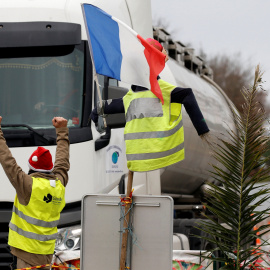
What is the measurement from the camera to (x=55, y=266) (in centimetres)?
823

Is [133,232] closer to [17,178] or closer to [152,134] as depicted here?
[152,134]

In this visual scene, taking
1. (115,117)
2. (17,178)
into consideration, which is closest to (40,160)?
(17,178)

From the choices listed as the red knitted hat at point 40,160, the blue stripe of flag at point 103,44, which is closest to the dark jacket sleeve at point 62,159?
the red knitted hat at point 40,160

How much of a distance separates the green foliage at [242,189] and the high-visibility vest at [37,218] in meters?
1.33

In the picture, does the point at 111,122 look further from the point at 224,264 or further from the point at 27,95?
the point at 224,264

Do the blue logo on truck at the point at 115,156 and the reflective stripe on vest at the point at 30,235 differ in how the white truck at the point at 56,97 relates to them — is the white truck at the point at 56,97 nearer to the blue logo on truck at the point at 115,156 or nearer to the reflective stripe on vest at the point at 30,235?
the blue logo on truck at the point at 115,156

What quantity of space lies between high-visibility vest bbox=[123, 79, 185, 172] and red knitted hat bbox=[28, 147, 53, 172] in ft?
2.66

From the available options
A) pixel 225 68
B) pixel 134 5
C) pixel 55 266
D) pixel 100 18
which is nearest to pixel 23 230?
pixel 55 266

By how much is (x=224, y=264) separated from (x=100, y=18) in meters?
2.23

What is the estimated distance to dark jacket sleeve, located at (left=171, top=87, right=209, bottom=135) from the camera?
657 centimetres

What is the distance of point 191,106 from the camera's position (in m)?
6.74

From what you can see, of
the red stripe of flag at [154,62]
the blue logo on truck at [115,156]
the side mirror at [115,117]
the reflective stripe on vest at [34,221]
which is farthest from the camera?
the blue logo on truck at [115,156]

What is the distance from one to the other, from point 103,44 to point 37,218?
153 centimetres

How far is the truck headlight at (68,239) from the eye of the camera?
8609 mm
